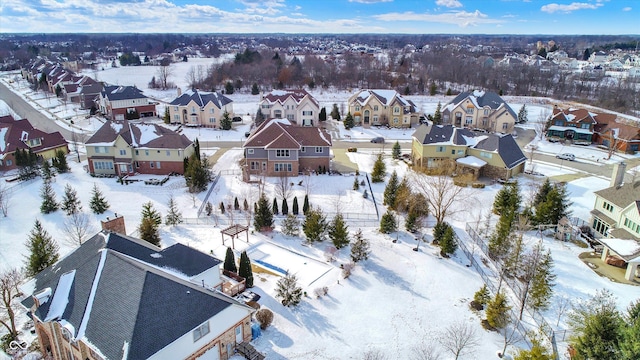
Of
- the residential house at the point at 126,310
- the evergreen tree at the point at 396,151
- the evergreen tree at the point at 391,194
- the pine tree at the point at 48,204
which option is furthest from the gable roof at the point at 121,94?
the residential house at the point at 126,310

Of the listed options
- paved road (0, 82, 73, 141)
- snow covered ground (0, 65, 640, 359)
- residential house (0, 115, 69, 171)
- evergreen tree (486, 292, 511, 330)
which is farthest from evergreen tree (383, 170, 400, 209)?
paved road (0, 82, 73, 141)

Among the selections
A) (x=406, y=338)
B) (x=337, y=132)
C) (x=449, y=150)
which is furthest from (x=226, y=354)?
(x=337, y=132)

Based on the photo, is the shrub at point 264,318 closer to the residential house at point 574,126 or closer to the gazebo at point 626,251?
the gazebo at point 626,251

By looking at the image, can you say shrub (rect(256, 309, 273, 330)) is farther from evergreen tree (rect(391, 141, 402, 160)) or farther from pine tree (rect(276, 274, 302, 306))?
evergreen tree (rect(391, 141, 402, 160))

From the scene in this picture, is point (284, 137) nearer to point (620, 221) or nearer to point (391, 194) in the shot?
point (391, 194)

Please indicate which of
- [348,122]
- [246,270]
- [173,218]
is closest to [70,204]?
[173,218]

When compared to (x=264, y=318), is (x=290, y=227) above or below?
above
